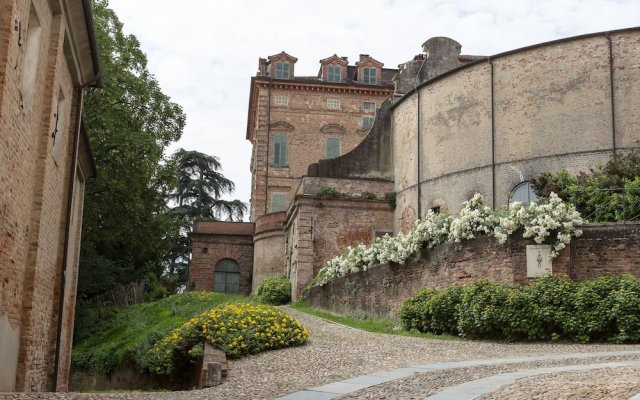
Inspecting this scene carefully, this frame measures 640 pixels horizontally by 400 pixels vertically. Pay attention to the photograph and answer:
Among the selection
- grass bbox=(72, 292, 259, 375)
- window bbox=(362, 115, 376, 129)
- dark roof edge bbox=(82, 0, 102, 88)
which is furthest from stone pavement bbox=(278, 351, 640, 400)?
window bbox=(362, 115, 376, 129)

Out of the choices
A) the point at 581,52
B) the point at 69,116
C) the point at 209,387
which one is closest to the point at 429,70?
the point at 581,52

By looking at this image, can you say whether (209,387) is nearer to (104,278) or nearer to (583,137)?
(583,137)

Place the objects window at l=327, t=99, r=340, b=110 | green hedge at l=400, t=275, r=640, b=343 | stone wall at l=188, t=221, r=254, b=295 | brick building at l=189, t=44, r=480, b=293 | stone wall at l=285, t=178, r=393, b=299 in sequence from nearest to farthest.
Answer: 1. green hedge at l=400, t=275, r=640, b=343
2. stone wall at l=285, t=178, r=393, b=299
3. brick building at l=189, t=44, r=480, b=293
4. stone wall at l=188, t=221, r=254, b=295
5. window at l=327, t=99, r=340, b=110

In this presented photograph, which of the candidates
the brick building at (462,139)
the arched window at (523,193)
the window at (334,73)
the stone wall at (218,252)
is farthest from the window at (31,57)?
the window at (334,73)

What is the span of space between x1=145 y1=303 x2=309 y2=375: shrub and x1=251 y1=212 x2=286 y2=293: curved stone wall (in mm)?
20931

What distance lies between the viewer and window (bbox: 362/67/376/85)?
49812mm

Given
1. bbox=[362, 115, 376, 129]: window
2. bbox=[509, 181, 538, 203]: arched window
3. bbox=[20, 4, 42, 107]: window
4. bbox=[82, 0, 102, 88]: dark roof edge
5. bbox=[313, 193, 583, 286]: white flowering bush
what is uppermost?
bbox=[362, 115, 376, 129]: window

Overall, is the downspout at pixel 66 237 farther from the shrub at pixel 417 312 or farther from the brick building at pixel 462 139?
the brick building at pixel 462 139

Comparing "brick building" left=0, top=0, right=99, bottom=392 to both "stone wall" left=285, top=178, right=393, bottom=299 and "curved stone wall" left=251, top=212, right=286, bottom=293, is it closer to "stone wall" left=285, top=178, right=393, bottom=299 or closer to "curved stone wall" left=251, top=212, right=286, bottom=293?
"stone wall" left=285, top=178, right=393, bottom=299

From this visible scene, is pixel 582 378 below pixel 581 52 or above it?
below

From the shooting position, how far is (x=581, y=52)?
25.8m

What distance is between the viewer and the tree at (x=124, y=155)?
26094 millimetres

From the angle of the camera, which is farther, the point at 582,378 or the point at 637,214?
the point at 637,214

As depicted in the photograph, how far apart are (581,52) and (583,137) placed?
2.88 metres
